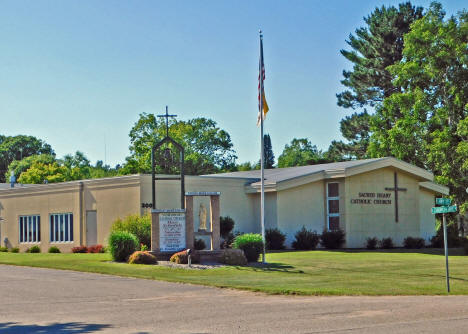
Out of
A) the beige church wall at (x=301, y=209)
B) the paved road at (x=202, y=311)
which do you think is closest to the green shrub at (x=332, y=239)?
the beige church wall at (x=301, y=209)

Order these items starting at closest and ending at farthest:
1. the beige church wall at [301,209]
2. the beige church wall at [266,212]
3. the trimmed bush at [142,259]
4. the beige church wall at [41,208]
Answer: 1. the trimmed bush at [142,259]
2. the beige church wall at [266,212]
3. the beige church wall at [301,209]
4. the beige church wall at [41,208]

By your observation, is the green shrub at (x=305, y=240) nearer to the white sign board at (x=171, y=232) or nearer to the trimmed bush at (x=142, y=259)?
the white sign board at (x=171, y=232)

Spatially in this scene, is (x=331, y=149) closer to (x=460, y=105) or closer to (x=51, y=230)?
(x=460, y=105)

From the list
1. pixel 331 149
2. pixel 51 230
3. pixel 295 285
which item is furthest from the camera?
pixel 331 149

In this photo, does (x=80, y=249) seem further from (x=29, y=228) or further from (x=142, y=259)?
(x=142, y=259)

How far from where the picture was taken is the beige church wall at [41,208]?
36688 mm

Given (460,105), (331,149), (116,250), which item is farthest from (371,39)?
(116,250)

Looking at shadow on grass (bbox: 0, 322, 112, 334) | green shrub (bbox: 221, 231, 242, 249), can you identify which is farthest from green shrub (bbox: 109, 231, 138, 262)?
shadow on grass (bbox: 0, 322, 112, 334)

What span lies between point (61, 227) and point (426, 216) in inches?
814

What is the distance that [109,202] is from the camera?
35062 mm

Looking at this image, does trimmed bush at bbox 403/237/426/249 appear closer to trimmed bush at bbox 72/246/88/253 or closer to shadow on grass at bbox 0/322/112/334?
trimmed bush at bbox 72/246/88/253

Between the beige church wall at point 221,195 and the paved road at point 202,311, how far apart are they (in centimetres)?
1619

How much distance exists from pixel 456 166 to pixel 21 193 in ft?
85.5

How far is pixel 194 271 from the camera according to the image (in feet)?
70.5
